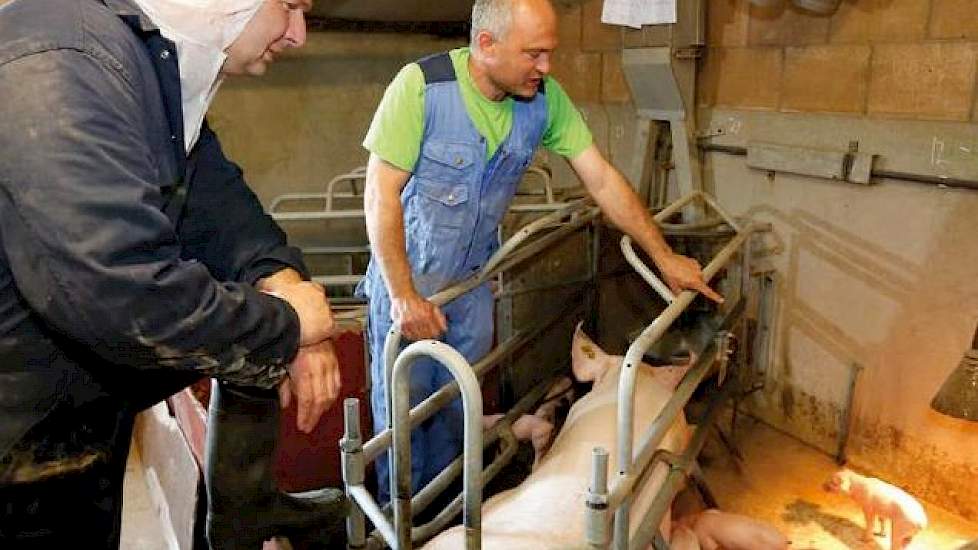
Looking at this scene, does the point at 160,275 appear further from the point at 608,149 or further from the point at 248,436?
the point at 608,149

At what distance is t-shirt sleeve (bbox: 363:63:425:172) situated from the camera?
2260 mm

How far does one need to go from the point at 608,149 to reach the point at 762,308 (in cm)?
145

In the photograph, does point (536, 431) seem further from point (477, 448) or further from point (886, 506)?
point (477, 448)

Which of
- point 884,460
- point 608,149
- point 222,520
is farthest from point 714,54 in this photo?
point 222,520

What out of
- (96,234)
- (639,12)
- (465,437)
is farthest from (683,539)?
(639,12)

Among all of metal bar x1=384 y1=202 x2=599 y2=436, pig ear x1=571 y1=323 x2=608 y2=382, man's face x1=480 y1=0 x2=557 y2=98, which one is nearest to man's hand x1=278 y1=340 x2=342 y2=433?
metal bar x1=384 y1=202 x2=599 y2=436

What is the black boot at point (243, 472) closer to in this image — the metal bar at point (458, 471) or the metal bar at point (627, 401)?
the metal bar at point (458, 471)

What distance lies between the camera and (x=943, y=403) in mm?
2189

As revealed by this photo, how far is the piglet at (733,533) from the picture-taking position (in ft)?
7.76

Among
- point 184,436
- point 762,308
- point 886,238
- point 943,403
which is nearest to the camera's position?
point 943,403

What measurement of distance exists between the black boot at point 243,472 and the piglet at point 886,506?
210 centimetres

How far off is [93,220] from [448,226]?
1.54m

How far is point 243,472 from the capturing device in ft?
4.81

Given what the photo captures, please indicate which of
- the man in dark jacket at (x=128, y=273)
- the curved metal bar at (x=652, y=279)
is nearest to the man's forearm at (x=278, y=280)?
the man in dark jacket at (x=128, y=273)
